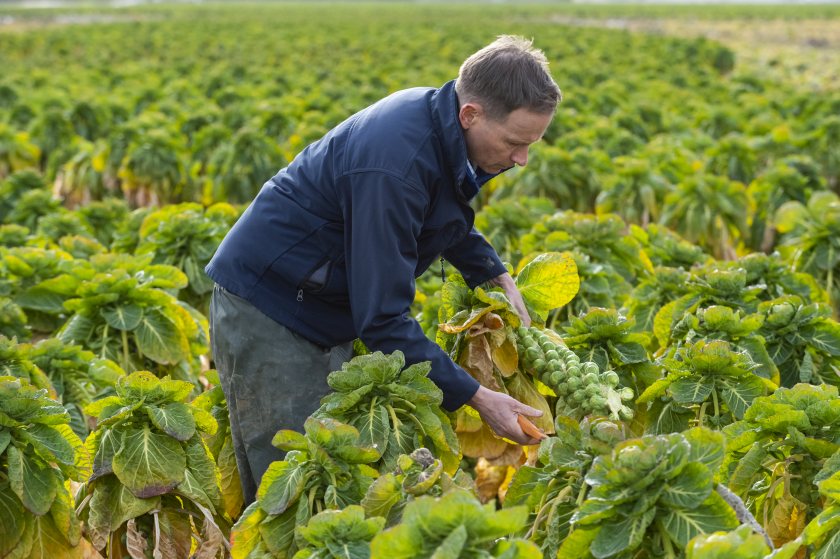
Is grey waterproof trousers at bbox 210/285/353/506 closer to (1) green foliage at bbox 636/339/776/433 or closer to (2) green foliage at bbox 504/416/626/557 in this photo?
(2) green foliage at bbox 504/416/626/557

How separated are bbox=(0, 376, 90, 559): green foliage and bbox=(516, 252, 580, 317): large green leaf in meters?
1.74

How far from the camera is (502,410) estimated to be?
301cm

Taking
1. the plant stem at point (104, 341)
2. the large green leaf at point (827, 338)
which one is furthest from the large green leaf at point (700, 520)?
the plant stem at point (104, 341)

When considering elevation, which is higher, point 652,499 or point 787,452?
point 652,499

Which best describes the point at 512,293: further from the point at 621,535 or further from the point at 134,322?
the point at 134,322

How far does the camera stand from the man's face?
2.86m

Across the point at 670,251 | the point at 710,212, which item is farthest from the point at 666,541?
the point at 710,212

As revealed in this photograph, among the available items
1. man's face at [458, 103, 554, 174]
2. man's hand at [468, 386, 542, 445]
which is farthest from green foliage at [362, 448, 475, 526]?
man's face at [458, 103, 554, 174]

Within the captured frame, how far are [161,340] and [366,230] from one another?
228 centimetres

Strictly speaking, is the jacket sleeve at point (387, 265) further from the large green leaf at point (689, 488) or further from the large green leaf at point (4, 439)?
the large green leaf at point (4, 439)

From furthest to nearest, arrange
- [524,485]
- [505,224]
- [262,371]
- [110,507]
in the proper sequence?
[505,224], [262,371], [110,507], [524,485]

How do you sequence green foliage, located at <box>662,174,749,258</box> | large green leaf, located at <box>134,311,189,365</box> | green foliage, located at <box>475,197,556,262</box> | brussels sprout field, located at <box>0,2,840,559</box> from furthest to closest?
green foliage, located at <box>662,174,749,258</box> < green foliage, located at <box>475,197,556,262</box> < large green leaf, located at <box>134,311,189,365</box> < brussels sprout field, located at <box>0,2,840,559</box>

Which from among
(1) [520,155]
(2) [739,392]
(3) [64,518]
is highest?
(1) [520,155]

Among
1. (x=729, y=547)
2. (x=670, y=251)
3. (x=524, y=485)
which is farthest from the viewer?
(x=670, y=251)
